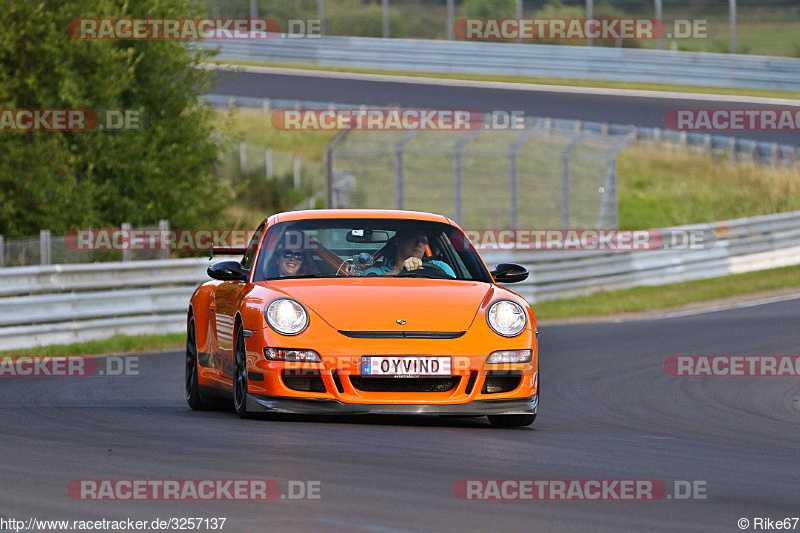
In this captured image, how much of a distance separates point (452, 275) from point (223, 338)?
1561mm

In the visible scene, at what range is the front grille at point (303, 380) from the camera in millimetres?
7797

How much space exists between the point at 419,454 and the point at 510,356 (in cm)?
141

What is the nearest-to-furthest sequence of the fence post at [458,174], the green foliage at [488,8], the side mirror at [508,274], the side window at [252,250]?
the side mirror at [508,274], the side window at [252,250], the fence post at [458,174], the green foliage at [488,8]

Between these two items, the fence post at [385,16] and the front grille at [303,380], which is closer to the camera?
the front grille at [303,380]

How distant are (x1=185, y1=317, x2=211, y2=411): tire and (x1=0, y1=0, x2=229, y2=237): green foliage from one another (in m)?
10.5

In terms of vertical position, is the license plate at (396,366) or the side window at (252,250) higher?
the side window at (252,250)

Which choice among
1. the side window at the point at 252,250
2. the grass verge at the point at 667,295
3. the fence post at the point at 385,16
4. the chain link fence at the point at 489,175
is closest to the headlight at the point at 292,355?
the side window at the point at 252,250

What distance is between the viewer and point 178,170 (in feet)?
70.7

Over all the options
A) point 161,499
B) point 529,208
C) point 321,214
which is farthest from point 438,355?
point 529,208

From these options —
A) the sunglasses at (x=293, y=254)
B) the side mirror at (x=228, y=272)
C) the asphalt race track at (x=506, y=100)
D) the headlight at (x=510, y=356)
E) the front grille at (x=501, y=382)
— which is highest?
the asphalt race track at (x=506, y=100)

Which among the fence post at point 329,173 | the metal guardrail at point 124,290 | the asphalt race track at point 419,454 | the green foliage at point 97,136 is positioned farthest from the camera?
the fence post at point 329,173

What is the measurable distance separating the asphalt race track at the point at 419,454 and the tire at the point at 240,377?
0.49ft

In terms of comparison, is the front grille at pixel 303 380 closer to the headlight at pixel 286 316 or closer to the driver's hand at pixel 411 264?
the headlight at pixel 286 316

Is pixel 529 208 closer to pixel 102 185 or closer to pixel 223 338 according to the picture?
pixel 102 185
